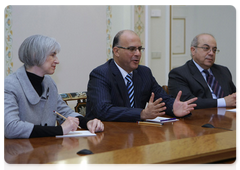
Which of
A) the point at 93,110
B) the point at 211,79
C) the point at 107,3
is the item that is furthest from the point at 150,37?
the point at 93,110

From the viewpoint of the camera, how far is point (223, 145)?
1.41 meters

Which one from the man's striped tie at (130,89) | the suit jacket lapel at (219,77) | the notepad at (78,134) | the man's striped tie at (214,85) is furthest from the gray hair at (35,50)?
the suit jacket lapel at (219,77)

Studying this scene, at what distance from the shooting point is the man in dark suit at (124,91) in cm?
230

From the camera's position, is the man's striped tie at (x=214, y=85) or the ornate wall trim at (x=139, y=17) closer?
the man's striped tie at (x=214, y=85)

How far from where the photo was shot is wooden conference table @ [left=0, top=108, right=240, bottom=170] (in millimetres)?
1164

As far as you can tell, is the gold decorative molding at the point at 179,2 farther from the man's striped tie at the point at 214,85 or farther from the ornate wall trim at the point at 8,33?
the ornate wall trim at the point at 8,33

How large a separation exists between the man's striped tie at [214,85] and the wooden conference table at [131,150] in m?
1.32

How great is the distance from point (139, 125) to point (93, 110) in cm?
47

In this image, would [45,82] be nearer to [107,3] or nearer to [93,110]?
[93,110]

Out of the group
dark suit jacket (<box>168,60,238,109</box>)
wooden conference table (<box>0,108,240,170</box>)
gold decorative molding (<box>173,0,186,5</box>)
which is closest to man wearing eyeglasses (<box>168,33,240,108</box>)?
dark suit jacket (<box>168,60,238,109</box>)

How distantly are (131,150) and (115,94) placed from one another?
1.27 m

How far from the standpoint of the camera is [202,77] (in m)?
3.33

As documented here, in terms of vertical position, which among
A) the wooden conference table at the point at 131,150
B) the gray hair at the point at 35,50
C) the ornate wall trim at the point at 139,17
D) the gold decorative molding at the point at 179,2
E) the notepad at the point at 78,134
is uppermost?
the gold decorative molding at the point at 179,2

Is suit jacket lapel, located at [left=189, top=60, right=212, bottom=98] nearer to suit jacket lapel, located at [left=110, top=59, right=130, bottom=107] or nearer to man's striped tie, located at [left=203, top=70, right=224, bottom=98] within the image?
man's striped tie, located at [left=203, top=70, right=224, bottom=98]
